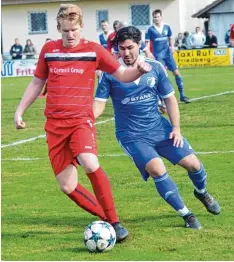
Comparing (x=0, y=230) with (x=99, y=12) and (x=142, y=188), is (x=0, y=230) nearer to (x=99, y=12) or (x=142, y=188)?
(x=142, y=188)

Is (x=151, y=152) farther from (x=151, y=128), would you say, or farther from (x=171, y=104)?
(x=171, y=104)

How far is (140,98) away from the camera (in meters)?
8.58

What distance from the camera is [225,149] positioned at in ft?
44.6

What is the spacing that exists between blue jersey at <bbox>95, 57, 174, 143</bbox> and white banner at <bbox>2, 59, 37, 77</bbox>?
31773 mm

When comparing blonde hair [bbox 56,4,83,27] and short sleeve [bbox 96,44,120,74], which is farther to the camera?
short sleeve [bbox 96,44,120,74]

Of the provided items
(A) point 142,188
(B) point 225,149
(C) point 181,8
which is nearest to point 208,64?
(C) point 181,8

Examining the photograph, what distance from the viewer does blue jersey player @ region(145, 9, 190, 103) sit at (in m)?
21.4

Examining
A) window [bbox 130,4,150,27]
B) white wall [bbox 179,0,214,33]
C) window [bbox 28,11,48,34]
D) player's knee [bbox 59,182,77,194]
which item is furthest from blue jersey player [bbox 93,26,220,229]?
window [bbox 28,11,48,34]

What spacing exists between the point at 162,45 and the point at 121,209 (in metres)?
12.4

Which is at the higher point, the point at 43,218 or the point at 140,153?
the point at 140,153

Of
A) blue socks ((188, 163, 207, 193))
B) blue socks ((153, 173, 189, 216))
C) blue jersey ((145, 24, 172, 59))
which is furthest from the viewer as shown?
Result: blue jersey ((145, 24, 172, 59))

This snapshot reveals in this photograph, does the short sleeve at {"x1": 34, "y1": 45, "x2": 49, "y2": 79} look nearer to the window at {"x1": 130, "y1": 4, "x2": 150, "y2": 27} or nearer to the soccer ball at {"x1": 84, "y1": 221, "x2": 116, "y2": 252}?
the soccer ball at {"x1": 84, "y1": 221, "x2": 116, "y2": 252}

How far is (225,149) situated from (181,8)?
4486 cm

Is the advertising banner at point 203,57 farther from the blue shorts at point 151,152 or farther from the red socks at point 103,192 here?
the red socks at point 103,192
